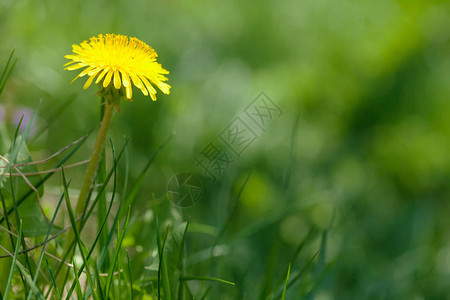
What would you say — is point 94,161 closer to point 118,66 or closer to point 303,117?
point 118,66

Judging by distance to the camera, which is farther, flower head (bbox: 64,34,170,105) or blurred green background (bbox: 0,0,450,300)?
blurred green background (bbox: 0,0,450,300)

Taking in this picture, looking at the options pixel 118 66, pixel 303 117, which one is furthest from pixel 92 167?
pixel 303 117

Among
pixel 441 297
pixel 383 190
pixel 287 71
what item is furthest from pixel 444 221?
pixel 287 71

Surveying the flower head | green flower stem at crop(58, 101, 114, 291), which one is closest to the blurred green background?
green flower stem at crop(58, 101, 114, 291)

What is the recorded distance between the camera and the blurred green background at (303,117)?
1.55 meters

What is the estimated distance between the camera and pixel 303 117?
2.00 meters

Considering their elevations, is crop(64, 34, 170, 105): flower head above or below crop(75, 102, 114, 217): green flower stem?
above

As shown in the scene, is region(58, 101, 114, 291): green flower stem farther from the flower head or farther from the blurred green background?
the blurred green background

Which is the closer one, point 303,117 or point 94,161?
point 94,161

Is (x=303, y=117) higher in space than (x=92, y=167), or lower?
higher

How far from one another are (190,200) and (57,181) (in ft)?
1.51

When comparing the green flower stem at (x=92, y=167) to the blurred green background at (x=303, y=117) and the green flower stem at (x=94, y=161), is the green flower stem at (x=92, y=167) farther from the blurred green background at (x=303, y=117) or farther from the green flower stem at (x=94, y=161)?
the blurred green background at (x=303, y=117)

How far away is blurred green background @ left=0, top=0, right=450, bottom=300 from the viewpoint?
155cm

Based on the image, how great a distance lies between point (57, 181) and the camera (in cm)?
154
